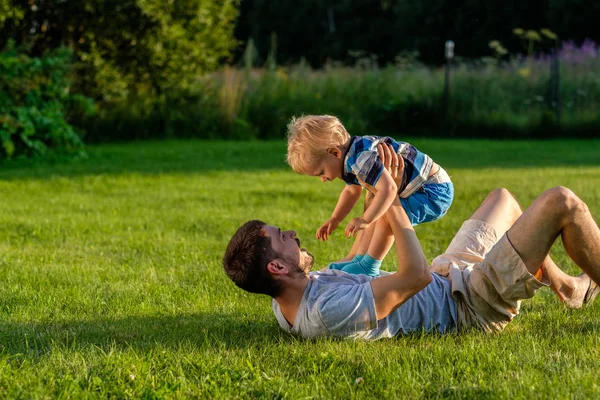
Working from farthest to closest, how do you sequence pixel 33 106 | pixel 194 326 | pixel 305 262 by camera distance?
pixel 33 106 < pixel 194 326 < pixel 305 262

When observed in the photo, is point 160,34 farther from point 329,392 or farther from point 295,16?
point 295,16

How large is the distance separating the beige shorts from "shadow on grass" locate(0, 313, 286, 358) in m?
0.92

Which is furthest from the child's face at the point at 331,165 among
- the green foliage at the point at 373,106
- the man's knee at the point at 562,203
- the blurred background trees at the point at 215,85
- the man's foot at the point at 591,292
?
the green foliage at the point at 373,106

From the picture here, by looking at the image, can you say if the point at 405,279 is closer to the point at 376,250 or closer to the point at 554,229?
the point at 554,229

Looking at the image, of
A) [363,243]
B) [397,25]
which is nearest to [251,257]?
[363,243]

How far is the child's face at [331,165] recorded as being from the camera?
4750mm

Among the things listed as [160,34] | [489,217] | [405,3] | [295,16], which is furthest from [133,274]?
[295,16]

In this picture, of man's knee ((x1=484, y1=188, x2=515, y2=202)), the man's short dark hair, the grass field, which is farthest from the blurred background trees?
the man's short dark hair

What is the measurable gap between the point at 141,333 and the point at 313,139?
1.43 meters

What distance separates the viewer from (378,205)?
4215 millimetres

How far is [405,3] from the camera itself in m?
47.0

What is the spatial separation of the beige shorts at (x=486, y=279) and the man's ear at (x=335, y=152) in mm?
809

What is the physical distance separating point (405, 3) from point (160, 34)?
98.7 feet

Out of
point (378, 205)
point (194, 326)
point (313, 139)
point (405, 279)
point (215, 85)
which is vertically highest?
point (313, 139)
